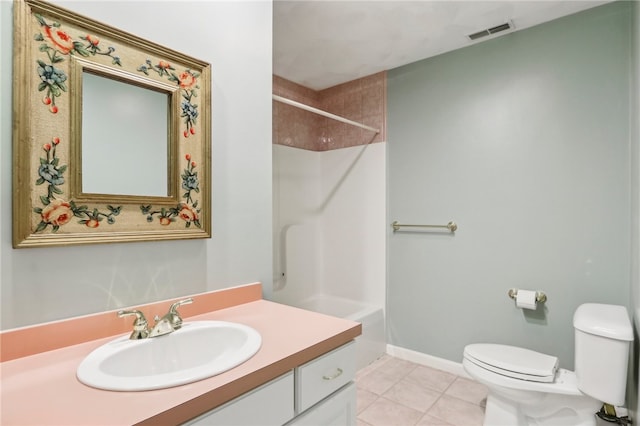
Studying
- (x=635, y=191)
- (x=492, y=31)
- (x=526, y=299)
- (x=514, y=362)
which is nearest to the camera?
(x=635, y=191)

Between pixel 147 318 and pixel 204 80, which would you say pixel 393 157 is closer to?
pixel 204 80

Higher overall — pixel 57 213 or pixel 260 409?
pixel 57 213

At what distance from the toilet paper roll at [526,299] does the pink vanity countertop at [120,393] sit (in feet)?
5.03

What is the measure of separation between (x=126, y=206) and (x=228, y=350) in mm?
586

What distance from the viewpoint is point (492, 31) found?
211 cm

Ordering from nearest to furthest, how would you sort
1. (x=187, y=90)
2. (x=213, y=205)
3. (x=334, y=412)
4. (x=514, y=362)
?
(x=334, y=412) < (x=187, y=90) < (x=213, y=205) < (x=514, y=362)

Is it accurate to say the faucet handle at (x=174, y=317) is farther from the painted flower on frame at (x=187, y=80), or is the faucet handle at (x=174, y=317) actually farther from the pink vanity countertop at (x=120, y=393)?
the painted flower on frame at (x=187, y=80)

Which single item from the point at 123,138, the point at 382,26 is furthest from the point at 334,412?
the point at 382,26

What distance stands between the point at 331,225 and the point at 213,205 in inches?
75.6

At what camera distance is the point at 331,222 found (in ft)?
10.3

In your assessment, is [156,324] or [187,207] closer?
Answer: [156,324]

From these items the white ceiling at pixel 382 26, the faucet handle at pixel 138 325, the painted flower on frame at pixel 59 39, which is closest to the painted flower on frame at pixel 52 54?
the painted flower on frame at pixel 59 39

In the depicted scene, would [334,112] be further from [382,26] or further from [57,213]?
[57,213]

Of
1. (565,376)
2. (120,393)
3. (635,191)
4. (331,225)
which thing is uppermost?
(635,191)
